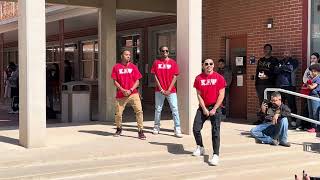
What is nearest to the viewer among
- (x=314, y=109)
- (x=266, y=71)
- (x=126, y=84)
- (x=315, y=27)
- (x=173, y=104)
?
(x=126, y=84)

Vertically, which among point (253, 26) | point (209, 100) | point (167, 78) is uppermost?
point (253, 26)

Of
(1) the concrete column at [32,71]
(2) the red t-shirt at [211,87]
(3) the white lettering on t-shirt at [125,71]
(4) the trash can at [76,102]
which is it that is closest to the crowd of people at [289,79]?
(2) the red t-shirt at [211,87]

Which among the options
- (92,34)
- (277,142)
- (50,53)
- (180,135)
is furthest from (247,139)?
(50,53)

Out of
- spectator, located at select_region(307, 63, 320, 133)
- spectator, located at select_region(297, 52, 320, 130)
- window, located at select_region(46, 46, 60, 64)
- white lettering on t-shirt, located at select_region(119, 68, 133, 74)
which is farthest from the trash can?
window, located at select_region(46, 46, 60, 64)

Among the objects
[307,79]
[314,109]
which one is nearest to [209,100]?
[314,109]

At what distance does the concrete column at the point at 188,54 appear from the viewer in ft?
32.7

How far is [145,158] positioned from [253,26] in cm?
655

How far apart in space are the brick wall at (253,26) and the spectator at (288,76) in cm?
41

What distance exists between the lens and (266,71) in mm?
12055

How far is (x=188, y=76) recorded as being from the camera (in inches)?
392

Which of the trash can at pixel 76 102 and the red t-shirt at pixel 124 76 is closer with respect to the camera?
the red t-shirt at pixel 124 76

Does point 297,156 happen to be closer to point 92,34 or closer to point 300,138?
point 300,138

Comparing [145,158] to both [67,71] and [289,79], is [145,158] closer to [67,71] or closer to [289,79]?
[289,79]

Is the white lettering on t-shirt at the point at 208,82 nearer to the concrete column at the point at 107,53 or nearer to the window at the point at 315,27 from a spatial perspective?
the window at the point at 315,27
